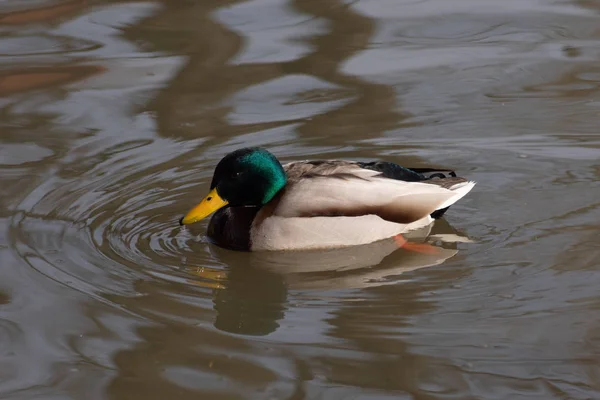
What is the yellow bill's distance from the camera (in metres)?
6.62

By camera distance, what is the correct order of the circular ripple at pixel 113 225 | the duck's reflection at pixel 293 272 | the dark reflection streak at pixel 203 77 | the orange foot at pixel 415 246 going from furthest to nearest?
the dark reflection streak at pixel 203 77 → the orange foot at pixel 415 246 → the circular ripple at pixel 113 225 → the duck's reflection at pixel 293 272

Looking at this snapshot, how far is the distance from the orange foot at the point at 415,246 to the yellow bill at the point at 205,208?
100 cm

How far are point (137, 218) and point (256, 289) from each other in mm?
1208

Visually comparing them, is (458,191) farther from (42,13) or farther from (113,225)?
(42,13)

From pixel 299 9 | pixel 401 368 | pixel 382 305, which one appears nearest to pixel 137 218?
pixel 382 305

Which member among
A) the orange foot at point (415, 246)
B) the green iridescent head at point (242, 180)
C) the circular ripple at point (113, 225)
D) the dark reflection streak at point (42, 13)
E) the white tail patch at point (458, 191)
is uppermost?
the dark reflection streak at point (42, 13)

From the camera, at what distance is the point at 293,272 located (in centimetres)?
638

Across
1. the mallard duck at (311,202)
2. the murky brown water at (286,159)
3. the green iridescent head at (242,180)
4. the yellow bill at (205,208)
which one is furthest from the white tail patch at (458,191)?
the yellow bill at (205,208)

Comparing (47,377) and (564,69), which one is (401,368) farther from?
(564,69)

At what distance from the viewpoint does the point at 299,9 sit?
10.7 metres

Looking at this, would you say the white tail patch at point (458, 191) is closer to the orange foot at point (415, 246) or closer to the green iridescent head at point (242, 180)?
the orange foot at point (415, 246)

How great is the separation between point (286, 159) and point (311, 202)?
4.42ft

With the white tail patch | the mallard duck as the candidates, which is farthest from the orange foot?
the white tail patch

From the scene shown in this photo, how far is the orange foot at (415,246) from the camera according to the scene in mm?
6601
